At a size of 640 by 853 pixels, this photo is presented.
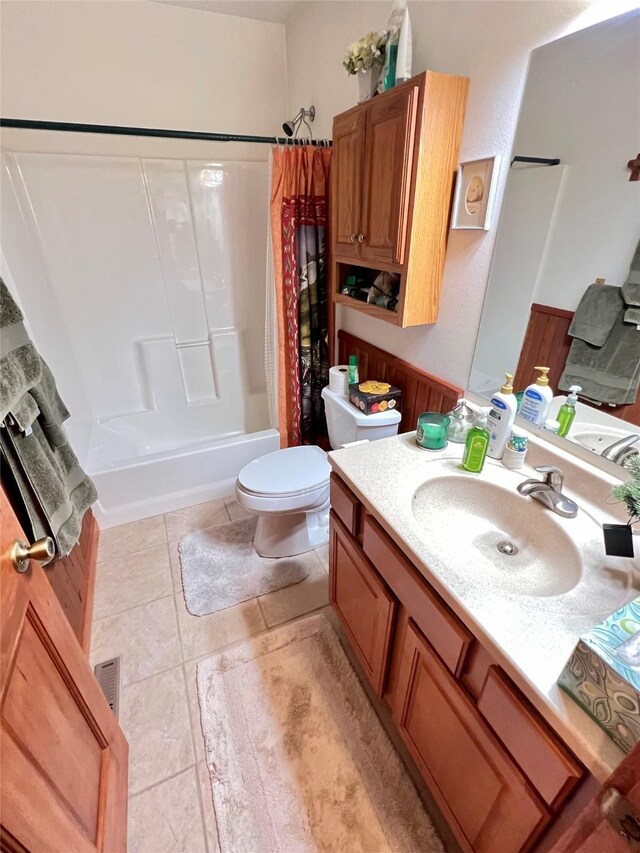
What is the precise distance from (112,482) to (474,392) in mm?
1794

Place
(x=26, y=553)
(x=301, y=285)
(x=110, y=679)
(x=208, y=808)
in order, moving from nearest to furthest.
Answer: (x=26, y=553) < (x=208, y=808) < (x=110, y=679) < (x=301, y=285)

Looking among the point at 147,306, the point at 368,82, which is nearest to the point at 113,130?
the point at 147,306

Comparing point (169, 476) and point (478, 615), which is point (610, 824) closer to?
point (478, 615)

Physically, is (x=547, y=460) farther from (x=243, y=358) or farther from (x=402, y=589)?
(x=243, y=358)

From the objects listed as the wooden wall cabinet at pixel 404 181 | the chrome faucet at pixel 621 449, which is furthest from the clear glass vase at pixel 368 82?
the chrome faucet at pixel 621 449

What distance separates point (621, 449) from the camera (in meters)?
0.93

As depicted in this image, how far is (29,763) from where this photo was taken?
2.18ft

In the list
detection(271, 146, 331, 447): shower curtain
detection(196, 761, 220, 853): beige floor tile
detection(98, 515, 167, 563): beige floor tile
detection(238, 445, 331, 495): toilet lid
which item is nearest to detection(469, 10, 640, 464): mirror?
detection(238, 445, 331, 495): toilet lid

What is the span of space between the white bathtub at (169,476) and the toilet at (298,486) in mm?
466

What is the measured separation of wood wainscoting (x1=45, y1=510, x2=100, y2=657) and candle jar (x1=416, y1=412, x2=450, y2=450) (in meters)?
1.27

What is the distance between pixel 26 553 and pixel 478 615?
0.86 m

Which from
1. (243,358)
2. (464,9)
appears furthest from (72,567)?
(464,9)

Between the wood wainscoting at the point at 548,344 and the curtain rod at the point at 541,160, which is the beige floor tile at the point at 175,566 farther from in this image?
the curtain rod at the point at 541,160

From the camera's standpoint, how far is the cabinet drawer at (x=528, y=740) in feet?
1.85
